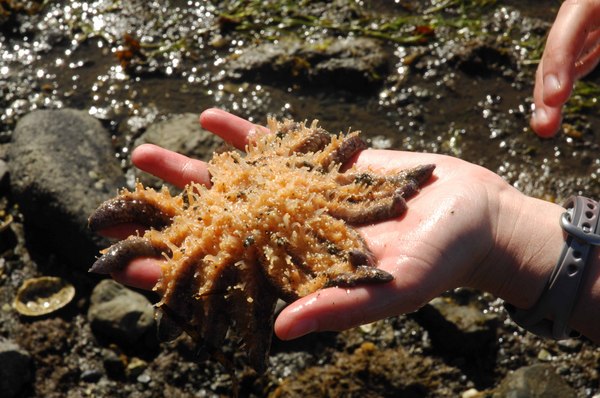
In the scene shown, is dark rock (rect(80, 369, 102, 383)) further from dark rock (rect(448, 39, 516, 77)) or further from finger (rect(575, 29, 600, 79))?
dark rock (rect(448, 39, 516, 77))

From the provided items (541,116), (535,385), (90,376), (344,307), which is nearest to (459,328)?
(535,385)

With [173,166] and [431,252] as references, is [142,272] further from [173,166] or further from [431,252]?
[431,252]

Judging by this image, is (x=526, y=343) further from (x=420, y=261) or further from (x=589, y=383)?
(x=420, y=261)

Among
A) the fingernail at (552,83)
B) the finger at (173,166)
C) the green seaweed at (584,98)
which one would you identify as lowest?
the green seaweed at (584,98)

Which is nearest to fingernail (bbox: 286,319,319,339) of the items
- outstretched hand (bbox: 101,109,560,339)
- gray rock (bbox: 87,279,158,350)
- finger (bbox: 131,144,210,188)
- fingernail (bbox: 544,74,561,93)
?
outstretched hand (bbox: 101,109,560,339)

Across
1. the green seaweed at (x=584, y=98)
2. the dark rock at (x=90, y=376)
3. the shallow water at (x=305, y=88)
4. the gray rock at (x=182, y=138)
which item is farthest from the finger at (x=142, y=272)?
the green seaweed at (x=584, y=98)

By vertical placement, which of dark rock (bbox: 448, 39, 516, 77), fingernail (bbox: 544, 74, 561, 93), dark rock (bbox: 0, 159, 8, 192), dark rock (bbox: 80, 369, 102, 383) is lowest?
dark rock (bbox: 80, 369, 102, 383)

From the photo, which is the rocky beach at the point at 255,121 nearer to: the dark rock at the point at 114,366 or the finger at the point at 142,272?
the dark rock at the point at 114,366
